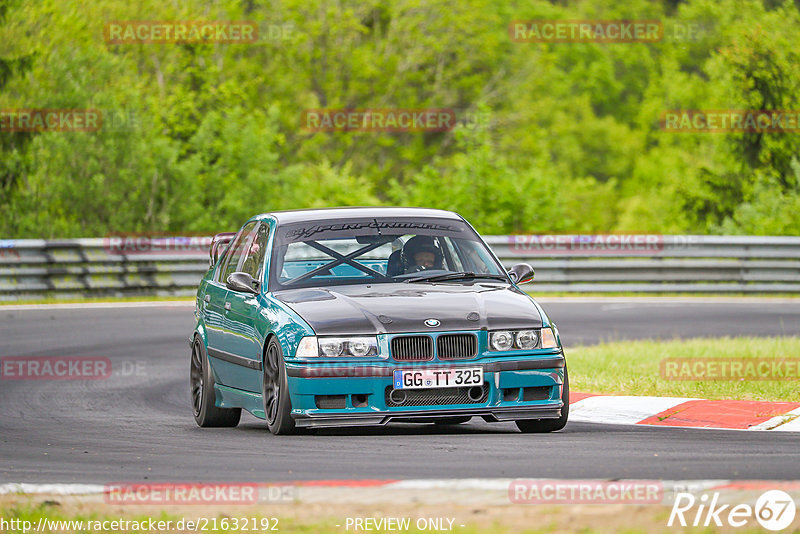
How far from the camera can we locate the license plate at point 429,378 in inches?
342

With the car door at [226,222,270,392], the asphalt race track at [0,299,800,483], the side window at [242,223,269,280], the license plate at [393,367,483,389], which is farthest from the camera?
the side window at [242,223,269,280]

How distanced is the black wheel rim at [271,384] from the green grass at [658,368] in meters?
3.30

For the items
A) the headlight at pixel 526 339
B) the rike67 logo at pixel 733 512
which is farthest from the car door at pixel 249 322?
the rike67 logo at pixel 733 512

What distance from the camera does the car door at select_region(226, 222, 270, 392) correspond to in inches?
373

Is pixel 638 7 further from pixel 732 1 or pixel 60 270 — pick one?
pixel 60 270

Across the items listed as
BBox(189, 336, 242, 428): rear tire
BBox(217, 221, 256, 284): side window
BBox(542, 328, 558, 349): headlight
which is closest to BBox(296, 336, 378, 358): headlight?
BBox(542, 328, 558, 349): headlight

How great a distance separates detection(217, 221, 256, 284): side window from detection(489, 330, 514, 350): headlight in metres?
2.67

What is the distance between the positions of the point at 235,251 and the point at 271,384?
213 cm
